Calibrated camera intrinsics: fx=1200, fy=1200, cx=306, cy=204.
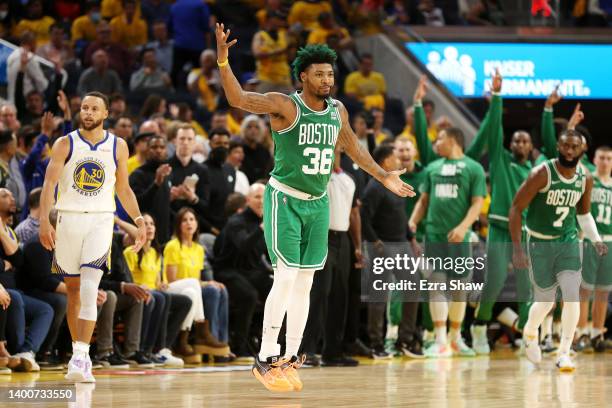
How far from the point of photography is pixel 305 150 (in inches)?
320

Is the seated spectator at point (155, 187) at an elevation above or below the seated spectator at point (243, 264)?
above

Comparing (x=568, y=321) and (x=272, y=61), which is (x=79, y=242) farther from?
(x=272, y=61)

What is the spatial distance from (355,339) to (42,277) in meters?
3.59

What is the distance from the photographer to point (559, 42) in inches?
696

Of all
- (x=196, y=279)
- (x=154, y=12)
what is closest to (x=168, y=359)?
(x=196, y=279)

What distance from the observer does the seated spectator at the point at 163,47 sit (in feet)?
58.9

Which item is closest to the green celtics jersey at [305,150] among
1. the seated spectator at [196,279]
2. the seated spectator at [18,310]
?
the seated spectator at [18,310]

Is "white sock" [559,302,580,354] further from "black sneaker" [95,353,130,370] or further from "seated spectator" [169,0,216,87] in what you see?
"seated spectator" [169,0,216,87]

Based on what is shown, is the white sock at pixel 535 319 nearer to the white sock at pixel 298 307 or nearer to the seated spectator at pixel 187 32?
the white sock at pixel 298 307

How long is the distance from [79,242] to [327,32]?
1040 centimetres

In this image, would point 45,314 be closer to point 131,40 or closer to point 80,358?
point 80,358

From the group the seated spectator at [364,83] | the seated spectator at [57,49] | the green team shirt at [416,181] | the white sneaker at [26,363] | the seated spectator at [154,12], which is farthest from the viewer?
the seated spectator at [154,12]

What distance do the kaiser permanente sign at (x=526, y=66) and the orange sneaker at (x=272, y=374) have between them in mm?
9763

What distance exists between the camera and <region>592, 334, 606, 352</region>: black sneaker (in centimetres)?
1380
